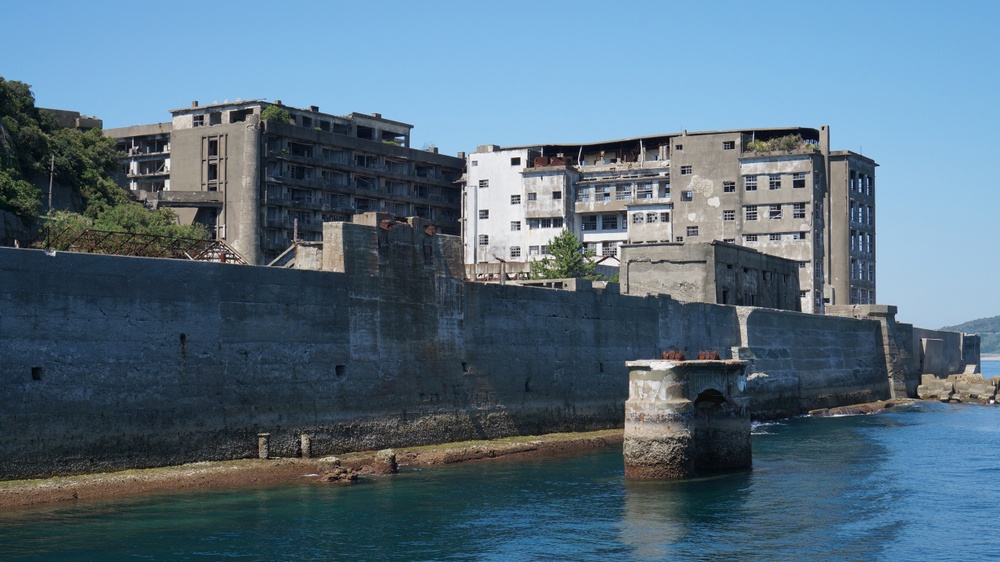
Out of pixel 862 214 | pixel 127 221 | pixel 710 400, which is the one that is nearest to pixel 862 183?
pixel 862 214

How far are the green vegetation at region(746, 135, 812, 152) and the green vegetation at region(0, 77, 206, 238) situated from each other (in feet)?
154

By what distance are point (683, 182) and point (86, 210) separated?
5197cm

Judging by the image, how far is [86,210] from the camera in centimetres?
6700

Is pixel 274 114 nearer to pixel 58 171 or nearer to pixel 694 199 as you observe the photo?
pixel 58 171

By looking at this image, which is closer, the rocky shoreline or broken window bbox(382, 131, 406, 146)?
the rocky shoreline

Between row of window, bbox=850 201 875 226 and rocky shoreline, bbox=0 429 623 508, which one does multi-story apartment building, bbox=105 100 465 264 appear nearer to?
row of window, bbox=850 201 875 226

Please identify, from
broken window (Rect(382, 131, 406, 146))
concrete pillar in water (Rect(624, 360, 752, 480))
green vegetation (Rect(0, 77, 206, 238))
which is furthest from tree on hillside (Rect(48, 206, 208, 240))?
broken window (Rect(382, 131, 406, 146))

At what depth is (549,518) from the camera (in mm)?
29062

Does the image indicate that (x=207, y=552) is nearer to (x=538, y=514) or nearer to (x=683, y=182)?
(x=538, y=514)

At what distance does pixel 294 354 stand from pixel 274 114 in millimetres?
66662

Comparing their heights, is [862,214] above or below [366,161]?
below

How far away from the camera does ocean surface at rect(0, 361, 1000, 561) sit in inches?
987

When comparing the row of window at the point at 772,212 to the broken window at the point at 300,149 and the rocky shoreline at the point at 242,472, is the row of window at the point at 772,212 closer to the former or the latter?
the broken window at the point at 300,149

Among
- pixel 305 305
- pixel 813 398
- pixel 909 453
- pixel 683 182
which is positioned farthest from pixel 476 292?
pixel 683 182
